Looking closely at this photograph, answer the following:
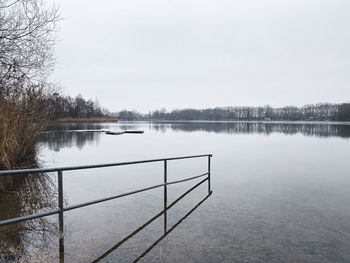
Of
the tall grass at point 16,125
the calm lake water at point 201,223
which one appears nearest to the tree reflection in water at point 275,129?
the calm lake water at point 201,223

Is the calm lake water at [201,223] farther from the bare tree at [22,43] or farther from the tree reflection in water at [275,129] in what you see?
the tree reflection in water at [275,129]

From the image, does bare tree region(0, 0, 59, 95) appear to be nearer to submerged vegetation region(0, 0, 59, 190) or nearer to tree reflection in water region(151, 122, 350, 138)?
Result: submerged vegetation region(0, 0, 59, 190)

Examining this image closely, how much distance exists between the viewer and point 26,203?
21.1 ft

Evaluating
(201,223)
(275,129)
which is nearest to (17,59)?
(201,223)

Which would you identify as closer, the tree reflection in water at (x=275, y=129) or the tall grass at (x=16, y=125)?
the tall grass at (x=16, y=125)

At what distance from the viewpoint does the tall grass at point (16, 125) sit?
805cm

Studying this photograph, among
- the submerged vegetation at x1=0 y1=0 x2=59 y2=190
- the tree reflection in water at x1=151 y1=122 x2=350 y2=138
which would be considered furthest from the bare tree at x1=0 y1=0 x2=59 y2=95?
the tree reflection in water at x1=151 y1=122 x2=350 y2=138

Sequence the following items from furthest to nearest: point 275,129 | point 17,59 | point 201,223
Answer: point 275,129 < point 17,59 < point 201,223

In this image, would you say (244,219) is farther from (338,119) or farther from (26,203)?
(338,119)

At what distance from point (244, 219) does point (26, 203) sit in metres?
5.40

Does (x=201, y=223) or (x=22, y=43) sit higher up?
(x=22, y=43)

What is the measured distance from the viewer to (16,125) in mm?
9180

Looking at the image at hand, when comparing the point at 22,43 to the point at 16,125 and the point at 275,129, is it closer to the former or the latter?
the point at 16,125

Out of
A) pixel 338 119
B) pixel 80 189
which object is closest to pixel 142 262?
pixel 80 189
